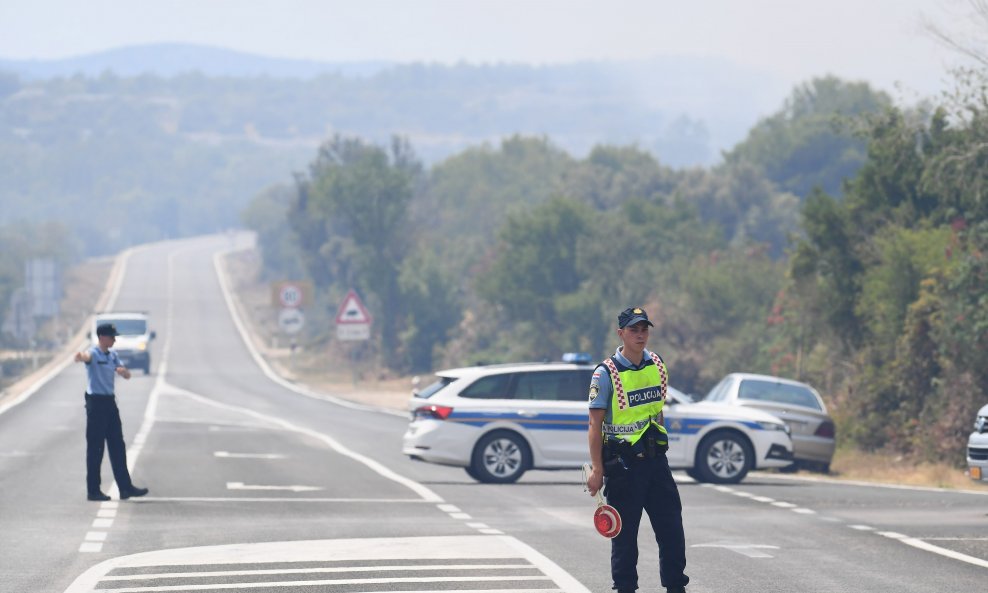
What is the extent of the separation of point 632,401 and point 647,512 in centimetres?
66

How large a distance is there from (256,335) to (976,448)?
83449 millimetres

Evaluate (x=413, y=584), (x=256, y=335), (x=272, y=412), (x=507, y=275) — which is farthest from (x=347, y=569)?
(x=256, y=335)

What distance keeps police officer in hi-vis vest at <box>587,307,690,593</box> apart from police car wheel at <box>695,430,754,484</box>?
12.4 metres

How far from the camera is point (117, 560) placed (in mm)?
12961

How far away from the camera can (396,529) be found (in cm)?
1552

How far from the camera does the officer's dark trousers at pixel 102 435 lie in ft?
59.7


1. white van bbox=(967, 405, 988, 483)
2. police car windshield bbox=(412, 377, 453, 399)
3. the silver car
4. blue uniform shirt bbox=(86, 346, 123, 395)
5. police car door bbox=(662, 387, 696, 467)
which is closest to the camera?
white van bbox=(967, 405, 988, 483)

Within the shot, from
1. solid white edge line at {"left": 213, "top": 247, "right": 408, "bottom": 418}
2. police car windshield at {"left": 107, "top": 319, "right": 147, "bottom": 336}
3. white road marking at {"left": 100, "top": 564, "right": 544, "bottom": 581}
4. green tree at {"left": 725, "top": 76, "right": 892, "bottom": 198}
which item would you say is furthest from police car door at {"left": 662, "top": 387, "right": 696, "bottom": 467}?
green tree at {"left": 725, "top": 76, "right": 892, "bottom": 198}

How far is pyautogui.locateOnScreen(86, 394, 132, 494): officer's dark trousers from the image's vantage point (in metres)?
18.2

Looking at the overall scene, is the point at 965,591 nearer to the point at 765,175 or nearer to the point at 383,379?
the point at 383,379

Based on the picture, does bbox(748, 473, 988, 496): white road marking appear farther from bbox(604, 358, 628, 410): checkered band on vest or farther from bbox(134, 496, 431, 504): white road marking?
bbox(604, 358, 628, 410): checkered band on vest

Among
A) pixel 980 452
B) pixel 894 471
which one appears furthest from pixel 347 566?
pixel 894 471

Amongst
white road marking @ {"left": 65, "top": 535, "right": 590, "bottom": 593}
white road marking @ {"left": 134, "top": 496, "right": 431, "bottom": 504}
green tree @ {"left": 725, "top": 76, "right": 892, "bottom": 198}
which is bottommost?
white road marking @ {"left": 134, "top": 496, "right": 431, "bottom": 504}

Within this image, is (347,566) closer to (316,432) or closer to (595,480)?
(595,480)
